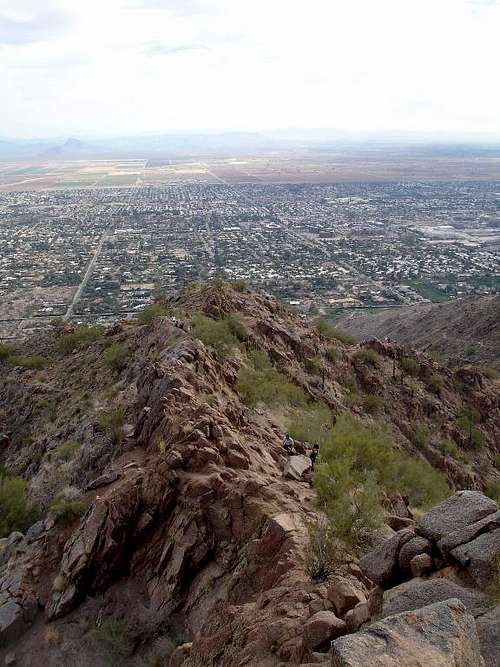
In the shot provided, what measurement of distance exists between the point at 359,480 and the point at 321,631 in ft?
26.0

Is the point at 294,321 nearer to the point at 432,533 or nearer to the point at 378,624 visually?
the point at 432,533

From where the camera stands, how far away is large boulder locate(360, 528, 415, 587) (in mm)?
9938

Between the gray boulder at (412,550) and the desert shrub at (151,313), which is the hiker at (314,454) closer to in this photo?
the gray boulder at (412,550)

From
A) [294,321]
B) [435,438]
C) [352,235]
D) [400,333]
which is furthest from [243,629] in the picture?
[352,235]

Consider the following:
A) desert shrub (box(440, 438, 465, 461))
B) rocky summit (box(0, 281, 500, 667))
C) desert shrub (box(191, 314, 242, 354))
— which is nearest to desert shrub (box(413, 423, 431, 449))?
rocky summit (box(0, 281, 500, 667))

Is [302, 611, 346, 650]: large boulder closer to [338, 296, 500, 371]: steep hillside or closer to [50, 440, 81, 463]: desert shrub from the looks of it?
[50, 440, 81, 463]: desert shrub

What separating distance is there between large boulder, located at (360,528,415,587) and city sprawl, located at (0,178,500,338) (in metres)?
68.6

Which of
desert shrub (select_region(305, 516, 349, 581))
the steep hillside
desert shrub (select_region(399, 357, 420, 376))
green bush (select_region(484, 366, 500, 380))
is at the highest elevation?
desert shrub (select_region(305, 516, 349, 581))

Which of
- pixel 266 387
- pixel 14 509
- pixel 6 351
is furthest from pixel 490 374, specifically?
pixel 6 351

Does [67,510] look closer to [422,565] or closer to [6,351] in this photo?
[422,565]

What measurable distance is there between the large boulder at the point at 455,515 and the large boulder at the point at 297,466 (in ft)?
18.5

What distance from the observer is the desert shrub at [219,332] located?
Answer: 26062 millimetres

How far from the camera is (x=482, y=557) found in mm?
9164

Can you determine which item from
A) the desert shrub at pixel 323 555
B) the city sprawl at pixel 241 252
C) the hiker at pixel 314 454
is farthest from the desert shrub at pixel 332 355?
the city sprawl at pixel 241 252
